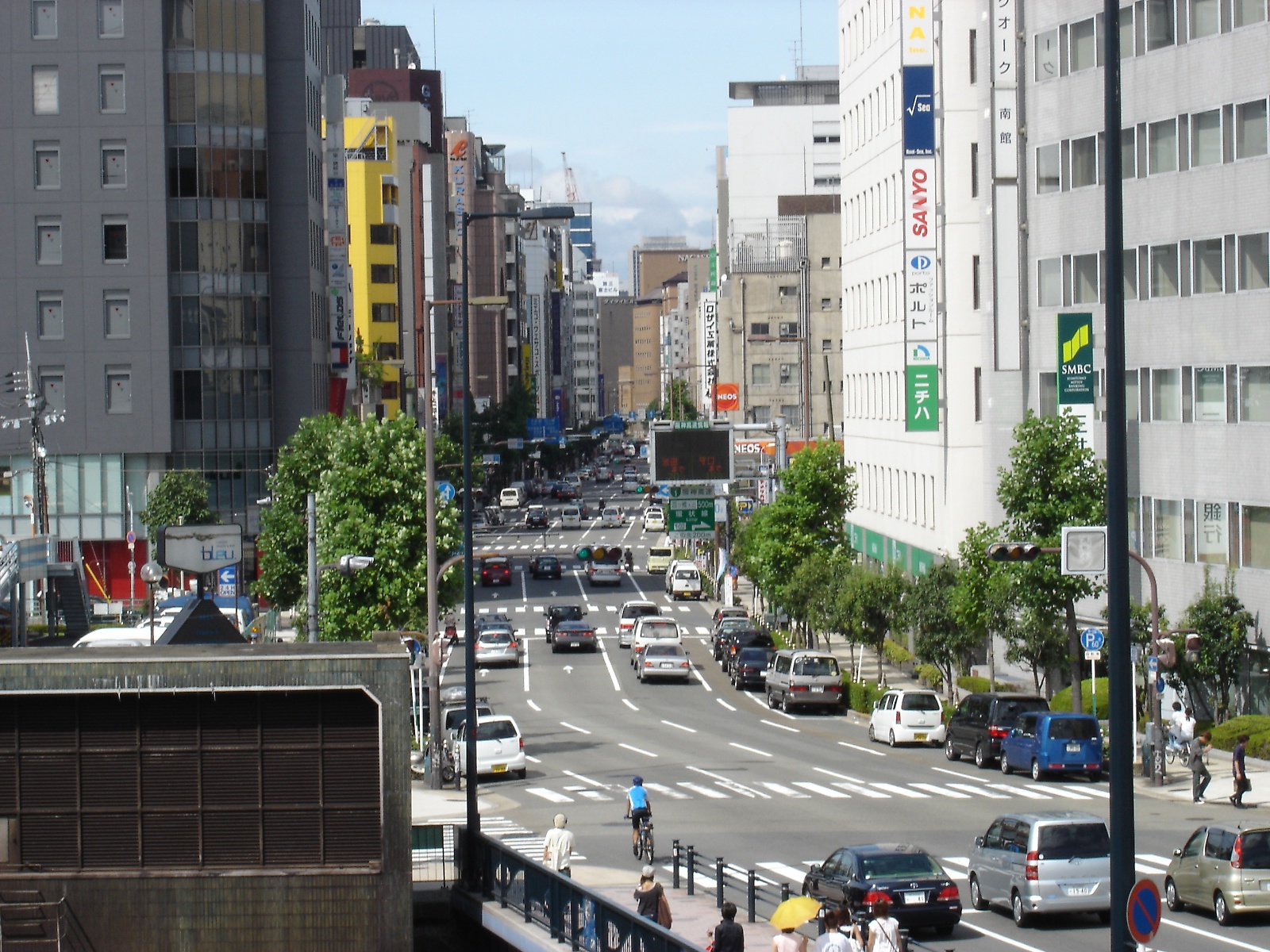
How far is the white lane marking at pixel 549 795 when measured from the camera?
37.1 meters

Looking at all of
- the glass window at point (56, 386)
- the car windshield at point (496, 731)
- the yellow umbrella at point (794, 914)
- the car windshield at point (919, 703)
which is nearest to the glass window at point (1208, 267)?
the car windshield at point (919, 703)

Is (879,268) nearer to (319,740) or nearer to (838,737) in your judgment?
(838,737)

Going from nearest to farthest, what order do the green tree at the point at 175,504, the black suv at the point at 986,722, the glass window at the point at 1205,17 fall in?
the black suv at the point at 986,722 < the glass window at the point at 1205,17 < the green tree at the point at 175,504

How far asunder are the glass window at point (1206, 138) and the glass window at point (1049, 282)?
6864 mm

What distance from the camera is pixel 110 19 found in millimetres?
77688

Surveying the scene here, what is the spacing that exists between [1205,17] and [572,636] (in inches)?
1390

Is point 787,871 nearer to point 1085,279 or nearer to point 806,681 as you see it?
point 806,681

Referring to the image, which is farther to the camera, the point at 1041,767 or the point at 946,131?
the point at 946,131

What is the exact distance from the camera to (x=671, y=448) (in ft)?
208

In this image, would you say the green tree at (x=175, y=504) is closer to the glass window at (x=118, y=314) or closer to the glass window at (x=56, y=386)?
the glass window at (x=56, y=386)

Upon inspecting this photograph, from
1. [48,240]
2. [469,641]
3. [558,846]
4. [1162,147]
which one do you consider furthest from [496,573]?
[558,846]

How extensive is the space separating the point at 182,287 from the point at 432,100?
8747cm

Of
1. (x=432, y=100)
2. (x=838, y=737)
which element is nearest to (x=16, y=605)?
(x=838, y=737)

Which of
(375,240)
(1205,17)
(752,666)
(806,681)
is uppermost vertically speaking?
(375,240)
